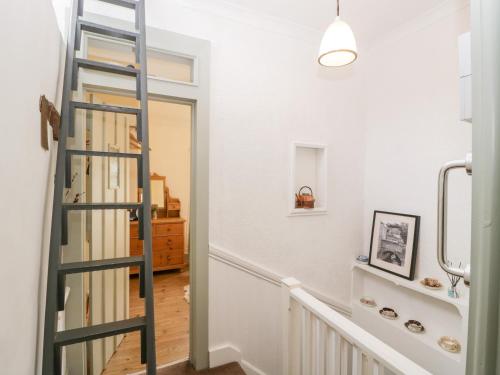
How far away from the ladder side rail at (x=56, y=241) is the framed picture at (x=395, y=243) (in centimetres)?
246

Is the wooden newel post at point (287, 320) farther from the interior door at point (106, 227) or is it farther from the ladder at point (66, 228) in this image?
the interior door at point (106, 227)

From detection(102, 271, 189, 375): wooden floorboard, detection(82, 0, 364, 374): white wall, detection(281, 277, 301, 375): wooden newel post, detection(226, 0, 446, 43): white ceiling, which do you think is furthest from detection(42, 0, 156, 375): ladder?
detection(102, 271, 189, 375): wooden floorboard

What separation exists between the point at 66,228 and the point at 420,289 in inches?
96.9

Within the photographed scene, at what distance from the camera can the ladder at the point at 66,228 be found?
982mm

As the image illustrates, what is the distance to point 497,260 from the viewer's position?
0.38 metres

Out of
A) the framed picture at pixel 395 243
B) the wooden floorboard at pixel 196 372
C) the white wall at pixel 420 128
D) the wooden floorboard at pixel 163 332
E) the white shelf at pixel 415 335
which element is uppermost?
the white wall at pixel 420 128

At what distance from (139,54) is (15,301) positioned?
117 centimetres

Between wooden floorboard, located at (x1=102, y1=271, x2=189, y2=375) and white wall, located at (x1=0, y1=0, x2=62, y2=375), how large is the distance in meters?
1.50

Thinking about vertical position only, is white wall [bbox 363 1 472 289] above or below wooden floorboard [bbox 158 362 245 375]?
above

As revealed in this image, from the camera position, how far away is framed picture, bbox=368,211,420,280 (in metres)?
2.27

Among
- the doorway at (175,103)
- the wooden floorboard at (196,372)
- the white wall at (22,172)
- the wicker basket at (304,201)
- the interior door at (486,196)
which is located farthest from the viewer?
the wicker basket at (304,201)

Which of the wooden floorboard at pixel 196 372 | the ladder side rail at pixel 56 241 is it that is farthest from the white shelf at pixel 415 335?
the ladder side rail at pixel 56 241

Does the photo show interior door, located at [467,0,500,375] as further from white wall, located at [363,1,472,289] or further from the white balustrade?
white wall, located at [363,1,472,289]

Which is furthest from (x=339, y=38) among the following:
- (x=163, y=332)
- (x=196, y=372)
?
(x=163, y=332)
